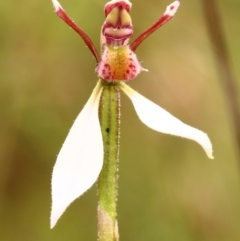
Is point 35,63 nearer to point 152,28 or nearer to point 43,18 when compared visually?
point 43,18

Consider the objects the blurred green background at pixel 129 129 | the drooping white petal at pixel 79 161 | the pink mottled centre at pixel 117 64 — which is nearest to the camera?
the drooping white petal at pixel 79 161

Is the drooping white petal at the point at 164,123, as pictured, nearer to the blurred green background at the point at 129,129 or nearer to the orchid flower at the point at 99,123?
the orchid flower at the point at 99,123

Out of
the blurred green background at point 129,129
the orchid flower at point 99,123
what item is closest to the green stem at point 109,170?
the orchid flower at point 99,123

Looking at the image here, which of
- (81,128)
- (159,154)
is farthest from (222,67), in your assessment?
(81,128)

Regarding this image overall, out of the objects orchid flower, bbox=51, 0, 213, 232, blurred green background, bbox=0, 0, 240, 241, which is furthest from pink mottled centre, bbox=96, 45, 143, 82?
blurred green background, bbox=0, 0, 240, 241

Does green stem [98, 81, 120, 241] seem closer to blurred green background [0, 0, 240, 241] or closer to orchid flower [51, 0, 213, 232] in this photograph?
orchid flower [51, 0, 213, 232]

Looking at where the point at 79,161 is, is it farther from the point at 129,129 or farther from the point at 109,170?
the point at 129,129
